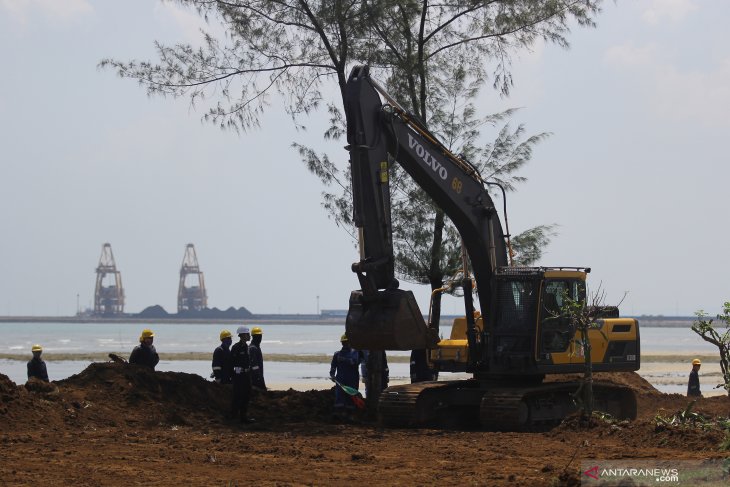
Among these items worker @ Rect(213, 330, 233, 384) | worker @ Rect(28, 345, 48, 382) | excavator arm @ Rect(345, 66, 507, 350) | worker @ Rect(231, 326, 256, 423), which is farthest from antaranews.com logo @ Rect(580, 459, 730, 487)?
worker @ Rect(28, 345, 48, 382)

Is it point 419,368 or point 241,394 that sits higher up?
point 419,368

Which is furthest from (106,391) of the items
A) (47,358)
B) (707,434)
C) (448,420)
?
(47,358)

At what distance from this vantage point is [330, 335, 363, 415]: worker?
66.4 feet

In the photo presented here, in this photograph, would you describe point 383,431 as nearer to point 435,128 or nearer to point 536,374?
point 536,374

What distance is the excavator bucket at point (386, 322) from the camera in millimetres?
16141

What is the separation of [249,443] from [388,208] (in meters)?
3.90

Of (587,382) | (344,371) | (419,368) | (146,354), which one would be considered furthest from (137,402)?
(587,382)

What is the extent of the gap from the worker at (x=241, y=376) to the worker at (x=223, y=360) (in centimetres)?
86

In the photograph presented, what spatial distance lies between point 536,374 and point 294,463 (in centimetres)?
584

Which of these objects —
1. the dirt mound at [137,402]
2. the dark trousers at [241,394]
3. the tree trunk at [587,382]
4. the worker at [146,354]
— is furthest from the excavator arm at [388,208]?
the worker at [146,354]

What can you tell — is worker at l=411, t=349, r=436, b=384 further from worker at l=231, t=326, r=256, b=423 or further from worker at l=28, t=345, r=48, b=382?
worker at l=28, t=345, r=48, b=382

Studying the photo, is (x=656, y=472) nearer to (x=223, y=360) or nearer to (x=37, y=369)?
(x=223, y=360)

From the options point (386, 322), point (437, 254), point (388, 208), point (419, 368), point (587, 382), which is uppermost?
point (388, 208)

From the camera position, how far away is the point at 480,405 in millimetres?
18109
